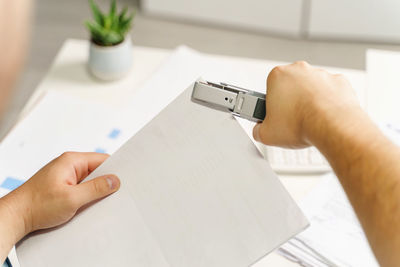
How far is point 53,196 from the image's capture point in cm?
79

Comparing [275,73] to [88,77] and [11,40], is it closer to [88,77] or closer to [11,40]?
[11,40]

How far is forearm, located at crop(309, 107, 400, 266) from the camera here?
58 centimetres

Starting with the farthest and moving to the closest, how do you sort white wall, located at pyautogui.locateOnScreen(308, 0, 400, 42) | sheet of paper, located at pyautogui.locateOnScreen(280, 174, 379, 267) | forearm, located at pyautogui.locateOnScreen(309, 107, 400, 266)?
white wall, located at pyautogui.locateOnScreen(308, 0, 400, 42), sheet of paper, located at pyautogui.locateOnScreen(280, 174, 379, 267), forearm, located at pyautogui.locateOnScreen(309, 107, 400, 266)

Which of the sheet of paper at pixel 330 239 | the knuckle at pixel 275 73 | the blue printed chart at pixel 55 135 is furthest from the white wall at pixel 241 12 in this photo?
the knuckle at pixel 275 73

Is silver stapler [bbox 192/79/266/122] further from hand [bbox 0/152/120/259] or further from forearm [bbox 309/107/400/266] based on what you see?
hand [bbox 0/152/120/259]

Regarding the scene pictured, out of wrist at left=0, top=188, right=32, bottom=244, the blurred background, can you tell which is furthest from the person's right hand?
the blurred background

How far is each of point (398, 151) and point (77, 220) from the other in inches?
18.4

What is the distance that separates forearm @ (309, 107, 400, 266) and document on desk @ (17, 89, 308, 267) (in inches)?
2.8

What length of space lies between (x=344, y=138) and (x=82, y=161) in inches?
16.7

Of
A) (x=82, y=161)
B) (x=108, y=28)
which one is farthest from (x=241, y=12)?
(x=82, y=161)

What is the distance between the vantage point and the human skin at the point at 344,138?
23.2 inches

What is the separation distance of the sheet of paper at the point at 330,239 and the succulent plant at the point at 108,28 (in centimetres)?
56

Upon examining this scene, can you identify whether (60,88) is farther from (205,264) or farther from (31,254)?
(205,264)

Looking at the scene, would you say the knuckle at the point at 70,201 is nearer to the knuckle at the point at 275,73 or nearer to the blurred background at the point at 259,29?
the knuckle at the point at 275,73
